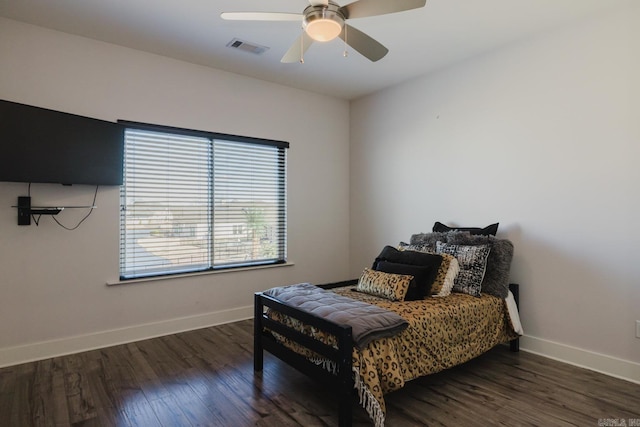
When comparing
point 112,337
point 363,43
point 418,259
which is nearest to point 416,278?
point 418,259

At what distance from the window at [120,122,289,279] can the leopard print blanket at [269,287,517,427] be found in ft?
5.08

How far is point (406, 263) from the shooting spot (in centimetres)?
310

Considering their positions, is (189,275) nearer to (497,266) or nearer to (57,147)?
(57,147)

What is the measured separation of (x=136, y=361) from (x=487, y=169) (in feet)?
11.9

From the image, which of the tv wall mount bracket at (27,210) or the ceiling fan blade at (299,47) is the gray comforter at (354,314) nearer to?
the ceiling fan blade at (299,47)

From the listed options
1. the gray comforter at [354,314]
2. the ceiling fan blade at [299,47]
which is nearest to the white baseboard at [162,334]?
the gray comforter at [354,314]

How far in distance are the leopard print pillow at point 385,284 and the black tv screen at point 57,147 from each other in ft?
7.86

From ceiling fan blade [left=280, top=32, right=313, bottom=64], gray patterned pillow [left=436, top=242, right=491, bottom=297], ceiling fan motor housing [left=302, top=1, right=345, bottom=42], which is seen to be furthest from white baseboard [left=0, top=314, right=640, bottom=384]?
ceiling fan motor housing [left=302, top=1, right=345, bottom=42]

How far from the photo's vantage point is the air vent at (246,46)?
337 cm

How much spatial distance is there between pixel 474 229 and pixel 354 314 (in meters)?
1.90

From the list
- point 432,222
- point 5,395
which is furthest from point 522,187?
point 5,395

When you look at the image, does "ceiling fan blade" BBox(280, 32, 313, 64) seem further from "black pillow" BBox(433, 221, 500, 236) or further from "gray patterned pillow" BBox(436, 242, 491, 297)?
"black pillow" BBox(433, 221, 500, 236)

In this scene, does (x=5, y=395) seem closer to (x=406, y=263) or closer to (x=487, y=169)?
(x=406, y=263)

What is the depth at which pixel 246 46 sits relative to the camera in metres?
3.46
